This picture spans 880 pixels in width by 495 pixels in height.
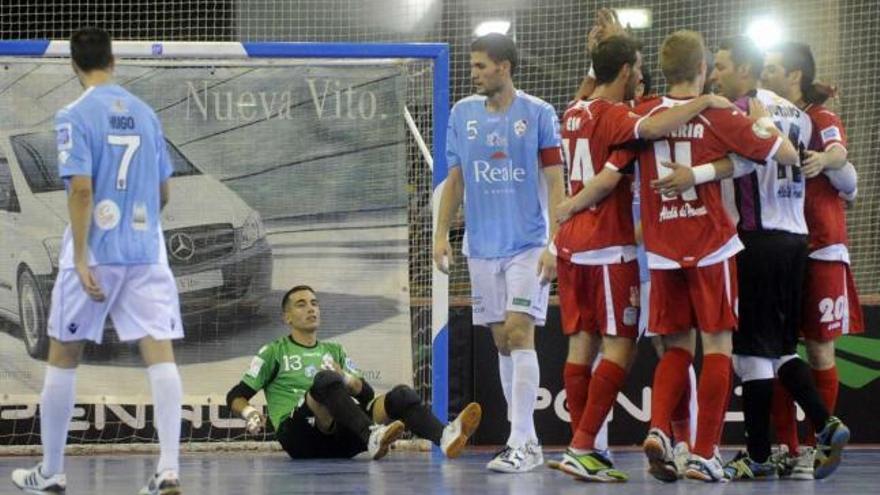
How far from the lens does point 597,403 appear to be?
775 centimetres

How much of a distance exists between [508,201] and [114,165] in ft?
8.60

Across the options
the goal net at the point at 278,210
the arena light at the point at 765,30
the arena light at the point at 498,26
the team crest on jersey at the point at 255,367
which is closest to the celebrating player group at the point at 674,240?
the team crest on jersey at the point at 255,367

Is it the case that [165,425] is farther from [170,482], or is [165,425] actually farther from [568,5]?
[568,5]

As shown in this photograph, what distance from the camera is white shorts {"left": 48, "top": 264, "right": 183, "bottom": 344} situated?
22.2 feet

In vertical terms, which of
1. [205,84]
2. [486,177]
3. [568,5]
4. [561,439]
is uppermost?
[568,5]

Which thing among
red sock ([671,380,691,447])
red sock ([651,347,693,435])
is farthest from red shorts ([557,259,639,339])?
red sock ([671,380,691,447])

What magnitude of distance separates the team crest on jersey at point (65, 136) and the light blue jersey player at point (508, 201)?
2.62 m

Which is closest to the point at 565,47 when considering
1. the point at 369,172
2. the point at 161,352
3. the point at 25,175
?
the point at 369,172

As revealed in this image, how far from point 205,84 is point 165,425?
14.3 ft

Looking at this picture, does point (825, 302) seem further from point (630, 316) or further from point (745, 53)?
point (745, 53)

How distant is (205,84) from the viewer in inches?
422

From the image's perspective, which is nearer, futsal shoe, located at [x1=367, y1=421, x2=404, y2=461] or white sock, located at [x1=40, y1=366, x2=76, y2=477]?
white sock, located at [x1=40, y1=366, x2=76, y2=477]

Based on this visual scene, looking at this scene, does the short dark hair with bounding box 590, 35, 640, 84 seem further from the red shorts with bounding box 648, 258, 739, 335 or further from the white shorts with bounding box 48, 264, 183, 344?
the white shorts with bounding box 48, 264, 183, 344

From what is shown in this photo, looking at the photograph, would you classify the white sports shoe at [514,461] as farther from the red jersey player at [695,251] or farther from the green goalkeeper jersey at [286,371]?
the green goalkeeper jersey at [286,371]
